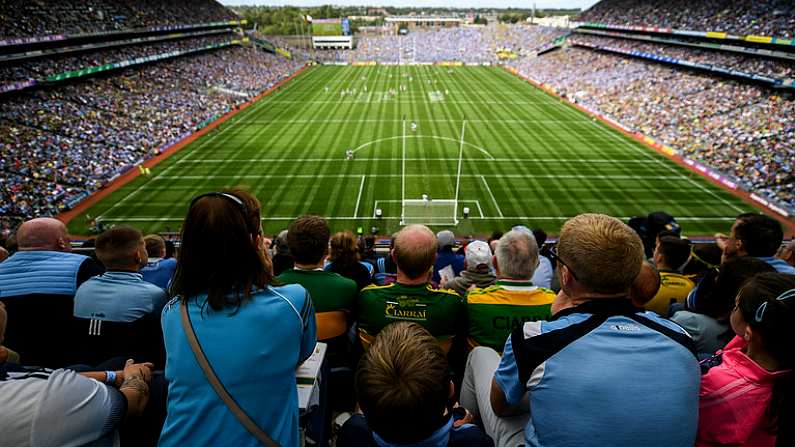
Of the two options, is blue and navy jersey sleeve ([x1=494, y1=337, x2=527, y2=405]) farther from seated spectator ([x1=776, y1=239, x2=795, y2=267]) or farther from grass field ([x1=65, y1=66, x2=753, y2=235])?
grass field ([x1=65, y1=66, x2=753, y2=235])

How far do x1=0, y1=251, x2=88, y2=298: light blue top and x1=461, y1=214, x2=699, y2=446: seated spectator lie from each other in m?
4.14

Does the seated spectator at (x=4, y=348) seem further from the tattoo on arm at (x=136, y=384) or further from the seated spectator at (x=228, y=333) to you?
the seated spectator at (x=228, y=333)

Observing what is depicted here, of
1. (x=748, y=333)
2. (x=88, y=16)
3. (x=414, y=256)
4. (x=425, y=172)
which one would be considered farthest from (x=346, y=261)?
(x=88, y=16)

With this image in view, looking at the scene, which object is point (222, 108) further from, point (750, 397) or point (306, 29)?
point (306, 29)

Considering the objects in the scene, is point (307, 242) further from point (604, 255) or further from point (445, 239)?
point (445, 239)

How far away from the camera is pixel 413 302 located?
4031mm

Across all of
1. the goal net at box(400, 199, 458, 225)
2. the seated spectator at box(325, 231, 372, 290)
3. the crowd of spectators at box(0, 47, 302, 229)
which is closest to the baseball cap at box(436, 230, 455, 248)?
the seated spectator at box(325, 231, 372, 290)

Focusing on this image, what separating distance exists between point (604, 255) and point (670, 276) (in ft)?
15.7

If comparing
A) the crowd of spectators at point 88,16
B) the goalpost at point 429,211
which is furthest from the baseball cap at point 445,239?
the crowd of spectators at point 88,16

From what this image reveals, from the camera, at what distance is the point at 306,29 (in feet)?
389

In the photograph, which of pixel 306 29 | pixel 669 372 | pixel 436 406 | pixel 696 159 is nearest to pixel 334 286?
pixel 436 406

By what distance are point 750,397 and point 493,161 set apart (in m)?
31.8

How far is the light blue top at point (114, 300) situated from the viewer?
12.0ft

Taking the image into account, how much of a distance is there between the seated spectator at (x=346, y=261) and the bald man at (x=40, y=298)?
2.59m
